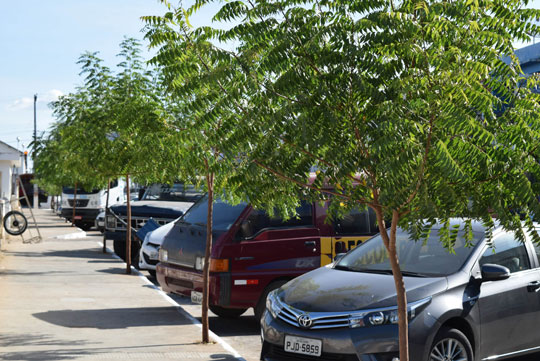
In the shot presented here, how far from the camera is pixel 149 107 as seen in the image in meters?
10.3

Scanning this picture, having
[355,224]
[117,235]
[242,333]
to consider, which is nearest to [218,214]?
[242,333]

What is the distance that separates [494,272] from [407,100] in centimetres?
285

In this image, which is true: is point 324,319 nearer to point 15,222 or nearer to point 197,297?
point 197,297

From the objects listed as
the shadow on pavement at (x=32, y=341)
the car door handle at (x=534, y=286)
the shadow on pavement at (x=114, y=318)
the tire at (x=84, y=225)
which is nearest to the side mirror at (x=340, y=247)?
the shadow on pavement at (x=114, y=318)

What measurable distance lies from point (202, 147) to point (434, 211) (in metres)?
3.16

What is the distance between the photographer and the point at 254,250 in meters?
10.6

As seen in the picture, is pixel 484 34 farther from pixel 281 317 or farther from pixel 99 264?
pixel 99 264

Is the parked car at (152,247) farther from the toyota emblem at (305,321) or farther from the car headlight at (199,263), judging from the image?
the toyota emblem at (305,321)

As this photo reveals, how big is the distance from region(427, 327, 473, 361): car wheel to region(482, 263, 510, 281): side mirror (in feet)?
2.06

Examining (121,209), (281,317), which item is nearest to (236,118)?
(281,317)

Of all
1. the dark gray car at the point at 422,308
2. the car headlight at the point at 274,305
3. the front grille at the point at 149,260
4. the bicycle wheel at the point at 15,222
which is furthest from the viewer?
the bicycle wheel at the point at 15,222

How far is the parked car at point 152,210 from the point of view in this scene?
66.2 ft

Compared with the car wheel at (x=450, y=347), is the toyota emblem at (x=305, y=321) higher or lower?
higher

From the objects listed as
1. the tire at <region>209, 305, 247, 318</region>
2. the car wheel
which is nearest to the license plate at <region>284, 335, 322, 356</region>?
the car wheel
